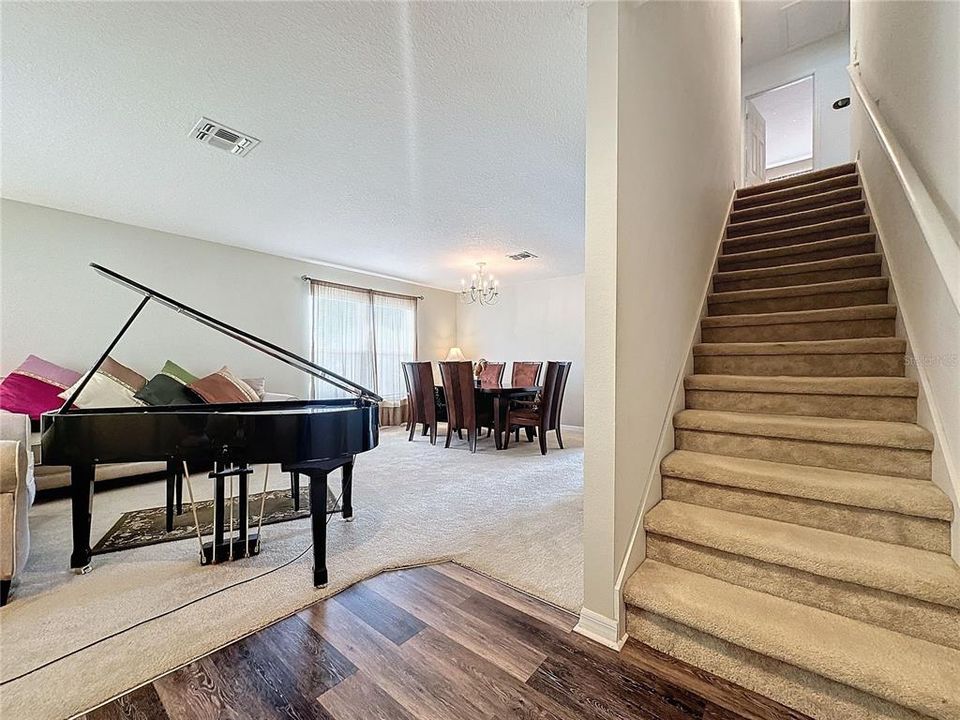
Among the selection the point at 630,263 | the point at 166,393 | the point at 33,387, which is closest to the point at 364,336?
the point at 166,393

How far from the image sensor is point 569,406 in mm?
6566

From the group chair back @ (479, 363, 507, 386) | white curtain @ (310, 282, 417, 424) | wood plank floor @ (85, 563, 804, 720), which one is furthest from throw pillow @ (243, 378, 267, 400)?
wood plank floor @ (85, 563, 804, 720)

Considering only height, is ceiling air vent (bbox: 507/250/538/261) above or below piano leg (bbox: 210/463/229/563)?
above

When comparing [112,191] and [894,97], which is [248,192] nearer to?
[112,191]

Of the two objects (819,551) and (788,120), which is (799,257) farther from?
(788,120)

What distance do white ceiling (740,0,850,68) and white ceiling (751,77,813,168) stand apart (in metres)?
0.46

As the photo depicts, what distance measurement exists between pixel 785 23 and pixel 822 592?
19.9 feet

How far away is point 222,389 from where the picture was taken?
3.79 meters

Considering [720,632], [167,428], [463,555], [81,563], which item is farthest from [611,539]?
[81,563]

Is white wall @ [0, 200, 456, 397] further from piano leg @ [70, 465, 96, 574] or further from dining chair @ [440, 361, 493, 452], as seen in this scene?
piano leg @ [70, 465, 96, 574]

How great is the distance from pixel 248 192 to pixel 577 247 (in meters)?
3.62

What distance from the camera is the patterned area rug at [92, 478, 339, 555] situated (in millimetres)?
2194

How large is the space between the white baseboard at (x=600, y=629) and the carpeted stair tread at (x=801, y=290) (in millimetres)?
2170

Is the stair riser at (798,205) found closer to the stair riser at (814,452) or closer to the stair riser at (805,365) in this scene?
the stair riser at (805,365)
